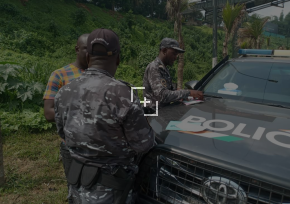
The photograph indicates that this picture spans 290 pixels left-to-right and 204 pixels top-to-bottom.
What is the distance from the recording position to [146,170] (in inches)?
67.9

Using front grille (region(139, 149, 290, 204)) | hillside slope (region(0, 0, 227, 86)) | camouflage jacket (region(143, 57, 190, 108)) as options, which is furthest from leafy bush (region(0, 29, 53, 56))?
front grille (region(139, 149, 290, 204))

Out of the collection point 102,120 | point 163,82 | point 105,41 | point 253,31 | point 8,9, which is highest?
point 8,9

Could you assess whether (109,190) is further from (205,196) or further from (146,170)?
(205,196)

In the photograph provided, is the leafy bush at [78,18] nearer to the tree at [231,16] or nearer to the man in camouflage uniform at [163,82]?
the tree at [231,16]

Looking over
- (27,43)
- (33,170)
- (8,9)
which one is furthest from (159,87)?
(8,9)

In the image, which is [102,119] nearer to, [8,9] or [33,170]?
[33,170]

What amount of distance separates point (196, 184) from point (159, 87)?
1365 mm

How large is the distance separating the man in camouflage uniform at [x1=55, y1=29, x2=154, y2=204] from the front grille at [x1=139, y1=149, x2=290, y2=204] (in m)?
0.27

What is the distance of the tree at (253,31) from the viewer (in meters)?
15.0

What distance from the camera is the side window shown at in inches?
99.7

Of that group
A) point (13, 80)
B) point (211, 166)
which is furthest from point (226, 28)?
point (211, 166)

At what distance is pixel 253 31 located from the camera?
49.8ft

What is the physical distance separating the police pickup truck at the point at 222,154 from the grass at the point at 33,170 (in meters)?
1.41

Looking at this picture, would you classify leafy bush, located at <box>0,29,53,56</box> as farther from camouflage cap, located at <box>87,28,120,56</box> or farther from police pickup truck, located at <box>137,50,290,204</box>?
camouflage cap, located at <box>87,28,120,56</box>
